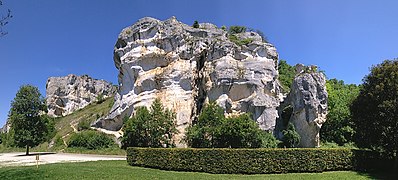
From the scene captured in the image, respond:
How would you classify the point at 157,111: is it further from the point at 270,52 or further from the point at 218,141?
the point at 270,52

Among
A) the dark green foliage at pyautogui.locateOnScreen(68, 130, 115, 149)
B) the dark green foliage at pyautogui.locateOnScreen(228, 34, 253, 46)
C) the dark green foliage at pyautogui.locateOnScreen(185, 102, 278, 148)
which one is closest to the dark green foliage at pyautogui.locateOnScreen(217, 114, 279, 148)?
the dark green foliage at pyautogui.locateOnScreen(185, 102, 278, 148)

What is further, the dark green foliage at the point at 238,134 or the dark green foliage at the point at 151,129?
the dark green foliage at the point at 151,129

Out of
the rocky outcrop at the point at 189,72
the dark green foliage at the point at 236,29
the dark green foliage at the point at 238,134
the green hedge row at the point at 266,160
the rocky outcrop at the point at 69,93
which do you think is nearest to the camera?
the green hedge row at the point at 266,160

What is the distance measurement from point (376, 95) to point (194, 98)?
1219 inches

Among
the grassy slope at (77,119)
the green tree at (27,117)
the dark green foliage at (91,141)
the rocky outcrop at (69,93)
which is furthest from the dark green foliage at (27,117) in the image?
the rocky outcrop at (69,93)

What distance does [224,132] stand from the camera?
1314 inches

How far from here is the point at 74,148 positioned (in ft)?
150

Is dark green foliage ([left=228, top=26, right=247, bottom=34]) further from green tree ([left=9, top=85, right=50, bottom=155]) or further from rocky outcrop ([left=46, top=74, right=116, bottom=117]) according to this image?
rocky outcrop ([left=46, top=74, right=116, bottom=117])

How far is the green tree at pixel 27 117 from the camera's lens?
4041 centimetres

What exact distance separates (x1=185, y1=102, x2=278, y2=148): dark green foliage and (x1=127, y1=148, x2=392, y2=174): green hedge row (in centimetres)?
1328

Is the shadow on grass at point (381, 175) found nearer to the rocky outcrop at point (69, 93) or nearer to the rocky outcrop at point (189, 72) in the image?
the rocky outcrop at point (189, 72)

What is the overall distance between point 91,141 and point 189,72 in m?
18.8

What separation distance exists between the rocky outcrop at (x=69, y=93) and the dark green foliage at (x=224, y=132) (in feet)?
244

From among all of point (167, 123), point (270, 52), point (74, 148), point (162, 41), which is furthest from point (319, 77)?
point (74, 148)
